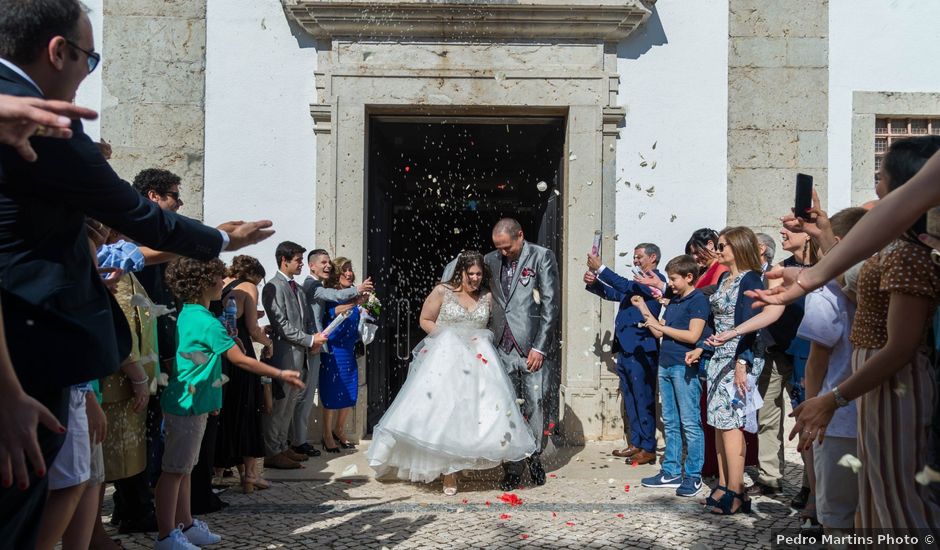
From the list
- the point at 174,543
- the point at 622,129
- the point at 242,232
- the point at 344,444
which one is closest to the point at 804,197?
the point at 242,232

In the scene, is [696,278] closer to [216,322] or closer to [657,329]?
[657,329]

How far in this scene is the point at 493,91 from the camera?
729 cm

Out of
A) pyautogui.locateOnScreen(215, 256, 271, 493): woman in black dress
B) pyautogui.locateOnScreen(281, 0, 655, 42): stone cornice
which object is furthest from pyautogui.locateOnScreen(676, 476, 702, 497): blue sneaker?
pyautogui.locateOnScreen(281, 0, 655, 42): stone cornice

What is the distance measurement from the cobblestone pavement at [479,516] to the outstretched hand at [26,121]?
3103 mm

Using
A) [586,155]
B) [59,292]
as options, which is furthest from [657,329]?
[59,292]

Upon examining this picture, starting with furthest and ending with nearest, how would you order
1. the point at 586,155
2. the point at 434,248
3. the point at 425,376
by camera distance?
the point at 434,248
the point at 586,155
the point at 425,376

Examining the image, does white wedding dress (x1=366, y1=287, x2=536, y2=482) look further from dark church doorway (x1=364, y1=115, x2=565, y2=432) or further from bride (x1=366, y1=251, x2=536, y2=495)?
dark church doorway (x1=364, y1=115, x2=565, y2=432)

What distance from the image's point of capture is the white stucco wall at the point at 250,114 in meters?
7.29

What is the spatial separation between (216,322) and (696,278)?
3.48m

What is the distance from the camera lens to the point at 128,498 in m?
4.34

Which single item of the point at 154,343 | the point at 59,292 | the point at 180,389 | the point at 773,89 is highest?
the point at 773,89

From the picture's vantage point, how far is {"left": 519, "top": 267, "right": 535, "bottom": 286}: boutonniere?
6020mm

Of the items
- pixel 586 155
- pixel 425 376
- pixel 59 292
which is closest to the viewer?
pixel 59 292

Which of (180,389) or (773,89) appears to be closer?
(180,389)
